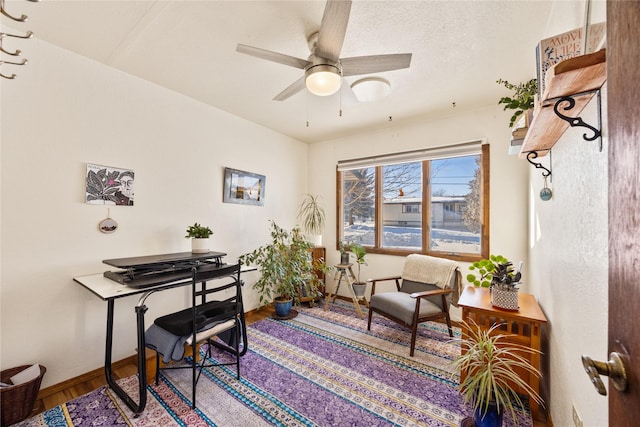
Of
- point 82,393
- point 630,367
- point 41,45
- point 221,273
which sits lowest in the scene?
point 82,393

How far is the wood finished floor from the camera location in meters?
1.84

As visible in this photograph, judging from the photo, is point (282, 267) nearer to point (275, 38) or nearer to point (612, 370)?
point (275, 38)

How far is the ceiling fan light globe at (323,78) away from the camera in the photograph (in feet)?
5.32

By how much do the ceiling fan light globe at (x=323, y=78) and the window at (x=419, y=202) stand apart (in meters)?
2.10

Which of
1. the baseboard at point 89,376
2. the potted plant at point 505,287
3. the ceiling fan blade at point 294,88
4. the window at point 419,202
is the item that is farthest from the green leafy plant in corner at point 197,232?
the potted plant at point 505,287

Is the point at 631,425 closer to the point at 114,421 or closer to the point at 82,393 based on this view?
the point at 114,421

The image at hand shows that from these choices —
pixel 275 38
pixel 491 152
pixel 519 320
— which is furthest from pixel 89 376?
pixel 491 152

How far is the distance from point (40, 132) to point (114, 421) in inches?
81.0

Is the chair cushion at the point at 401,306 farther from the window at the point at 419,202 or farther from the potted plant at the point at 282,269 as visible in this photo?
the potted plant at the point at 282,269

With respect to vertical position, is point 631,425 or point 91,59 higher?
point 91,59

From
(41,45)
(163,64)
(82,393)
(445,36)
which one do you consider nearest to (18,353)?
(82,393)

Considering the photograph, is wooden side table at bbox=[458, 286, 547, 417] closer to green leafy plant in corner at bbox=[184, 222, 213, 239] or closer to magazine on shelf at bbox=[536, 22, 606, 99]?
magazine on shelf at bbox=[536, 22, 606, 99]

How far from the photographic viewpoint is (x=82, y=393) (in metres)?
1.96

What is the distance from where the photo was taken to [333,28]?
142 cm
